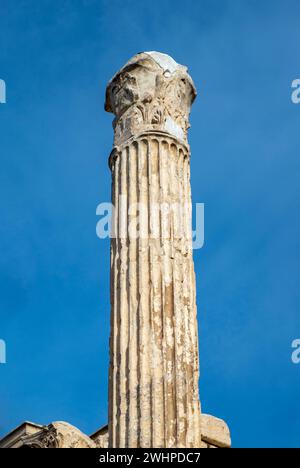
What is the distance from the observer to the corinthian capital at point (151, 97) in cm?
1497

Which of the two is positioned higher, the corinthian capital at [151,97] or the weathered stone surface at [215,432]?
the corinthian capital at [151,97]

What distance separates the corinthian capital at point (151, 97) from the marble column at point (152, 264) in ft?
0.06

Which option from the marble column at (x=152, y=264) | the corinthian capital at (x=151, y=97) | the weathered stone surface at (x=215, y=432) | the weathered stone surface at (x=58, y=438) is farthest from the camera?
the weathered stone surface at (x=58, y=438)

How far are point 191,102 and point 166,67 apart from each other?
858 millimetres

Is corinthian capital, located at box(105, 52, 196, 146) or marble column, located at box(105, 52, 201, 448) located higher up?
corinthian capital, located at box(105, 52, 196, 146)

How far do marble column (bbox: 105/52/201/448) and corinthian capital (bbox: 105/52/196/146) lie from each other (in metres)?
0.02

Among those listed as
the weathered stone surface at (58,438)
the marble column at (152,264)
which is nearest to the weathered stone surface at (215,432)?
the weathered stone surface at (58,438)

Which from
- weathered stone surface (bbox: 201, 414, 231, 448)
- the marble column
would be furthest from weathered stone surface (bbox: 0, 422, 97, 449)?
the marble column

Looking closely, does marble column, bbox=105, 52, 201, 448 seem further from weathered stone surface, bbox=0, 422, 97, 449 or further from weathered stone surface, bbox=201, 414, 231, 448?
weathered stone surface, bbox=0, 422, 97, 449

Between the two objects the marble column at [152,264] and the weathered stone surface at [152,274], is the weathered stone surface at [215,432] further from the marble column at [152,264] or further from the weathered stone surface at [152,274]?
the marble column at [152,264]

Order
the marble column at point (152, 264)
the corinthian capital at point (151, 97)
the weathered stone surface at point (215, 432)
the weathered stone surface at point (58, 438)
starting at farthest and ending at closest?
the weathered stone surface at point (58, 438) → the weathered stone surface at point (215, 432) → the corinthian capital at point (151, 97) → the marble column at point (152, 264)

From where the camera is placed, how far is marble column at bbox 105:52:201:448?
488 inches
